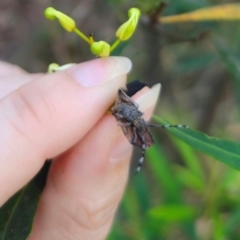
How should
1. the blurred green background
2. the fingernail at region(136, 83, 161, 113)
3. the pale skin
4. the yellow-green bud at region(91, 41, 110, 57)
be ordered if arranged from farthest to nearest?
the blurred green background → the fingernail at region(136, 83, 161, 113) → the pale skin → the yellow-green bud at region(91, 41, 110, 57)

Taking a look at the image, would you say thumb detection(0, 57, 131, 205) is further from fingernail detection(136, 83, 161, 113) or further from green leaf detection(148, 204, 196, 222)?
green leaf detection(148, 204, 196, 222)

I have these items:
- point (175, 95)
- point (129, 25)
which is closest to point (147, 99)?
point (129, 25)

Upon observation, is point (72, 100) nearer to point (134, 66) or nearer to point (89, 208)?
point (89, 208)

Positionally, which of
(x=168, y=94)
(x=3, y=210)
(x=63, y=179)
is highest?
(x=3, y=210)

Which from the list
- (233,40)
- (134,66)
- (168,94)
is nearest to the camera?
(233,40)

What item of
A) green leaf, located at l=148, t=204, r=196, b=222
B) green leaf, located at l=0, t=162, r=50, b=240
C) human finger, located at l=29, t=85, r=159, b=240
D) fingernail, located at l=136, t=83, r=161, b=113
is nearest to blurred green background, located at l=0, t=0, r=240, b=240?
green leaf, located at l=148, t=204, r=196, b=222

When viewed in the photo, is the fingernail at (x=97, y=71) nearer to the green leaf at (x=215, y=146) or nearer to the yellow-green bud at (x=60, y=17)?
the yellow-green bud at (x=60, y=17)

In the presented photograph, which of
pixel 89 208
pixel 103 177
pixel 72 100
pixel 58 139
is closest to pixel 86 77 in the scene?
pixel 72 100
